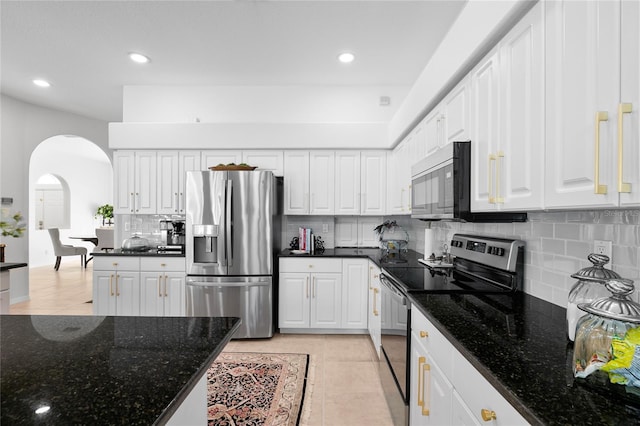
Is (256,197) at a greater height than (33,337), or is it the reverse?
(256,197)

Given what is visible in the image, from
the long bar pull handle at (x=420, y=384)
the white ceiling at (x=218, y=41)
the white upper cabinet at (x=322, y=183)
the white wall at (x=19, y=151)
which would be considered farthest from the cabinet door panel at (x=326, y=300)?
the white wall at (x=19, y=151)

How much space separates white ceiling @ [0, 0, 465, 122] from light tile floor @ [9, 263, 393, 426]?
9.46 feet

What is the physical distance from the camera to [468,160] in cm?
184

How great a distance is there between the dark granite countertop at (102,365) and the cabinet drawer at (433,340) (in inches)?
32.4

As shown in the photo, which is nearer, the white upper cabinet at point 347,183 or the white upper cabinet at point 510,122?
A: the white upper cabinet at point 510,122

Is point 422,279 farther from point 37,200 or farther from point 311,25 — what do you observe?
point 37,200

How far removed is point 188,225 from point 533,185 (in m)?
3.12

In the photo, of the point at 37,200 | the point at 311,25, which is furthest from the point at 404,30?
the point at 37,200

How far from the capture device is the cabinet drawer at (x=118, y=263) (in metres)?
3.70

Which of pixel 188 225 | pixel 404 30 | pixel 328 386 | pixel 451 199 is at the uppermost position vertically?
pixel 404 30

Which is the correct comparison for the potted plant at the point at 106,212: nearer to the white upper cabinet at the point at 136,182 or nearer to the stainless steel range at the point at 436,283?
the white upper cabinet at the point at 136,182

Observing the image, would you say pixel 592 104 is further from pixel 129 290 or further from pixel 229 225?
pixel 129 290

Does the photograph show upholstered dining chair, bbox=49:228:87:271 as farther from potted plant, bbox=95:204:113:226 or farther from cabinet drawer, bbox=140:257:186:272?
cabinet drawer, bbox=140:257:186:272

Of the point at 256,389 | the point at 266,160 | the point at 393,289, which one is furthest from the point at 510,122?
the point at 266,160
